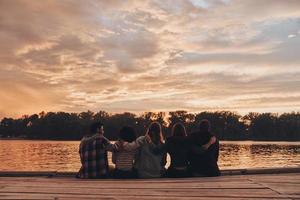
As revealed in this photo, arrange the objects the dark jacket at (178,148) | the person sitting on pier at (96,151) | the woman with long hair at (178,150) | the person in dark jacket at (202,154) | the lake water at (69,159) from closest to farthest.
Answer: the person sitting on pier at (96,151) < the person in dark jacket at (202,154) < the woman with long hair at (178,150) < the dark jacket at (178,148) < the lake water at (69,159)

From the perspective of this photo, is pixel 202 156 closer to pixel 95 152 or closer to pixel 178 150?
pixel 178 150

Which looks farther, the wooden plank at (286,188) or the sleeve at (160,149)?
the sleeve at (160,149)

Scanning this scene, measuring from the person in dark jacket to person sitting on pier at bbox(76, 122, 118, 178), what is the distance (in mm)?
1618

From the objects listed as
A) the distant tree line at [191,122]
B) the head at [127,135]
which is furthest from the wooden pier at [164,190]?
the distant tree line at [191,122]

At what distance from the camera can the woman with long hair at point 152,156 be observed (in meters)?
9.88

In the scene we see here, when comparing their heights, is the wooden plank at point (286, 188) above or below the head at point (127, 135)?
below

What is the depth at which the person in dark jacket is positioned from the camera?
9.85 meters

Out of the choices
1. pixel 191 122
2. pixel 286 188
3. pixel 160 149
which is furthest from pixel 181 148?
pixel 191 122

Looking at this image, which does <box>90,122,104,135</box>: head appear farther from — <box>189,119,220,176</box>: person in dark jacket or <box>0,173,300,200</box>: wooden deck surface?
<box>0,173,300,200</box>: wooden deck surface

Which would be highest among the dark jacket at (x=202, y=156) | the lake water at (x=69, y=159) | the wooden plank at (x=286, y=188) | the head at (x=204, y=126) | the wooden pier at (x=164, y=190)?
the head at (x=204, y=126)

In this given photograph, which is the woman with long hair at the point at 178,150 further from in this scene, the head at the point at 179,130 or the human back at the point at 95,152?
the human back at the point at 95,152

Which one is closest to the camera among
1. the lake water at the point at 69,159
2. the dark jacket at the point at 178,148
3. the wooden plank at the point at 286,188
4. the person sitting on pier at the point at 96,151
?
the wooden plank at the point at 286,188

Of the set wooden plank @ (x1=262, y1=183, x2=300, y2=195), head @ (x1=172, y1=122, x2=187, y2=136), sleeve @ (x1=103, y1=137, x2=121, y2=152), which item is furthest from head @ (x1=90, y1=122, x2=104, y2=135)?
wooden plank @ (x1=262, y1=183, x2=300, y2=195)

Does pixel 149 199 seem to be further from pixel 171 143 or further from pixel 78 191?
pixel 171 143
